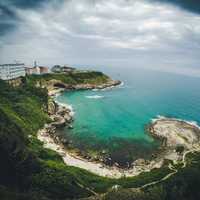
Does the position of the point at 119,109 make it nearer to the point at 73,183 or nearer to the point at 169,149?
the point at 169,149

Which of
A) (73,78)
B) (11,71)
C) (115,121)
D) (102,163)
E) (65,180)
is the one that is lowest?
(102,163)

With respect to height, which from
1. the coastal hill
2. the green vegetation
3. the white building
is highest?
the white building

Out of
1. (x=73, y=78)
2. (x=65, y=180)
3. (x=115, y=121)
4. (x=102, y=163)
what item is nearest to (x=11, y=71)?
(x=73, y=78)

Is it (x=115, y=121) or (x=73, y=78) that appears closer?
(x=115, y=121)

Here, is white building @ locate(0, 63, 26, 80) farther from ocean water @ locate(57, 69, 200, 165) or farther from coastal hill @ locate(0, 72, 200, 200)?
coastal hill @ locate(0, 72, 200, 200)

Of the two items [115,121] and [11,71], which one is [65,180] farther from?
[11,71]

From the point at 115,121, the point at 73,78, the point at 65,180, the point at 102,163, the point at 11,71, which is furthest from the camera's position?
the point at 73,78

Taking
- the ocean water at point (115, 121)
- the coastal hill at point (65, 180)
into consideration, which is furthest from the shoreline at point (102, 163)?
the coastal hill at point (65, 180)

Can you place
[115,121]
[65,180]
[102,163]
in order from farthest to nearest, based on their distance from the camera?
[115,121], [102,163], [65,180]


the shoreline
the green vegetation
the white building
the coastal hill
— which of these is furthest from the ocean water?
the white building
